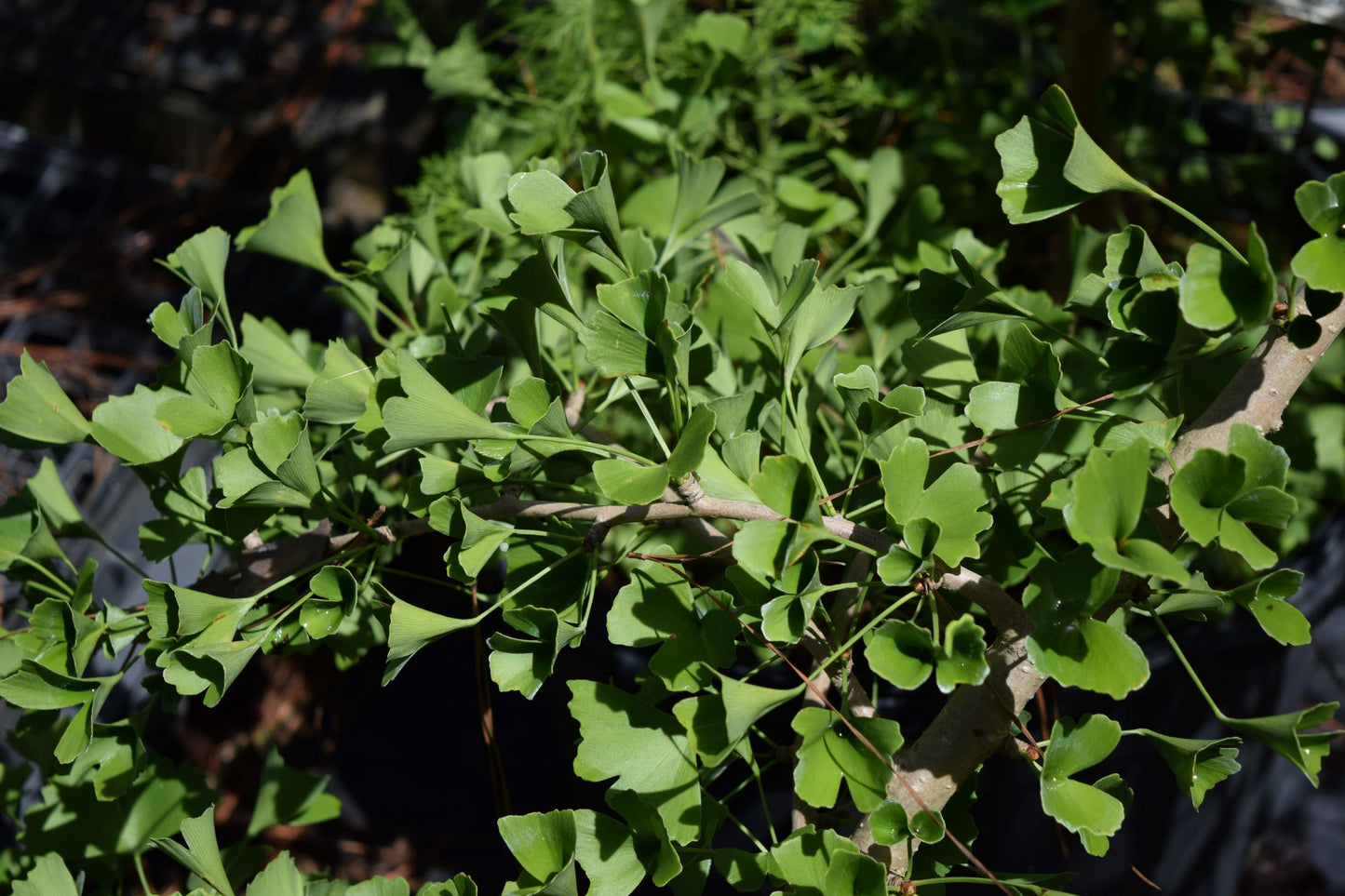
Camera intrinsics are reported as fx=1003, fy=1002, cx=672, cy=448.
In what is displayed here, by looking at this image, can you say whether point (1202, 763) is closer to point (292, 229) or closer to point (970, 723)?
point (970, 723)

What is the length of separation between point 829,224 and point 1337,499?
0.40m

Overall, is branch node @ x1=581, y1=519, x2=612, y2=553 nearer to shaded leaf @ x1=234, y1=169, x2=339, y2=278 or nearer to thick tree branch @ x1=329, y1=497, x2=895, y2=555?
thick tree branch @ x1=329, y1=497, x2=895, y2=555

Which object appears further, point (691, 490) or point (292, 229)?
point (292, 229)

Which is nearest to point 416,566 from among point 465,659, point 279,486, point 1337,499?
point 465,659

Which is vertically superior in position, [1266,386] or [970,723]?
[1266,386]

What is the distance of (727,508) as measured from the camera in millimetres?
344

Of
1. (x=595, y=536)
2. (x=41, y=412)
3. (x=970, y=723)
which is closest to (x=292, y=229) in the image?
(x=41, y=412)

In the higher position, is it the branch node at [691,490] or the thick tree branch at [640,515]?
the branch node at [691,490]

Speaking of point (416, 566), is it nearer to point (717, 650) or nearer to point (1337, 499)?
point (717, 650)

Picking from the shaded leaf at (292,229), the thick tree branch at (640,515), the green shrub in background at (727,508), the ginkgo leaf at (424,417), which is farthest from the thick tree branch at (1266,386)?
the shaded leaf at (292,229)

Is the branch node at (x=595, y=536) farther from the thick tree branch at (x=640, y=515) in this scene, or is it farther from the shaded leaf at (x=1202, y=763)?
the shaded leaf at (x=1202, y=763)

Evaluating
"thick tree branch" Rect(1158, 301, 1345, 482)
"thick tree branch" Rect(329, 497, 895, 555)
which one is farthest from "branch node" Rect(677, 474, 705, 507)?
"thick tree branch" Rect(1158, 301, 1345, 482)

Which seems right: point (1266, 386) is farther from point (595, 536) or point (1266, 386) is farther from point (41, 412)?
point (41, 412)

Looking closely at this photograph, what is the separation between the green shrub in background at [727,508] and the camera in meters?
0.29
